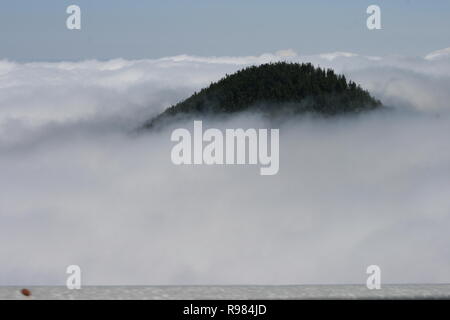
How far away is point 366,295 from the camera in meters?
6.53

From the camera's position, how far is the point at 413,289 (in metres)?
6.69

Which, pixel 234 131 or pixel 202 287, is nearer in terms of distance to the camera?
pixel 202 287

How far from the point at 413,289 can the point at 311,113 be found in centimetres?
1828

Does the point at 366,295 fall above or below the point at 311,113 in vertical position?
below

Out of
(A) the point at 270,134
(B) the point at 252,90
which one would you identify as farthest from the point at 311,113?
(A) the point at 270,134

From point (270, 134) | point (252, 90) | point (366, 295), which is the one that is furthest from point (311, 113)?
point (366, 295)

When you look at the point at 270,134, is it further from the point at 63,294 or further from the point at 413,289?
the point at 63,294
